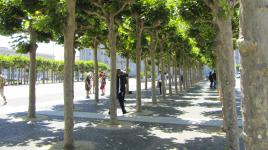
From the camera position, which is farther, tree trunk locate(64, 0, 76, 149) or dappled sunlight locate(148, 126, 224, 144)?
dappled sunlight locate(148, 126, 224, 144)

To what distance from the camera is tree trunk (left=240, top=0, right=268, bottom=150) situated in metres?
2.08

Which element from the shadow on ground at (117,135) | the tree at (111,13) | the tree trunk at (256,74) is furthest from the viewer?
the tree at (111,13)

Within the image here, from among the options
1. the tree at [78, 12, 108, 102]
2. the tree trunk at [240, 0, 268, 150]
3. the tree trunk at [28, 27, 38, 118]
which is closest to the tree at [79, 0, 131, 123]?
the tree at [78, 12, 108, 102]

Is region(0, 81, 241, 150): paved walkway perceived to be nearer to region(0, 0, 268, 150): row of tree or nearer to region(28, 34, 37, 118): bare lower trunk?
region(28, 34, 37, 118): bare lower trunk

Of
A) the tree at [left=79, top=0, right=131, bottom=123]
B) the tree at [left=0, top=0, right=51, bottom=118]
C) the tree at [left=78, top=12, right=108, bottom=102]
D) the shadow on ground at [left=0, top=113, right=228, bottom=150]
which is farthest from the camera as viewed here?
the tree at [left=78, top=12, right=108, bottom=102]

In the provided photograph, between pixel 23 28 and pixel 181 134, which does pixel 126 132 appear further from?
pixel 23 28

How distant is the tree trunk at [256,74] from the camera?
82.0 inches

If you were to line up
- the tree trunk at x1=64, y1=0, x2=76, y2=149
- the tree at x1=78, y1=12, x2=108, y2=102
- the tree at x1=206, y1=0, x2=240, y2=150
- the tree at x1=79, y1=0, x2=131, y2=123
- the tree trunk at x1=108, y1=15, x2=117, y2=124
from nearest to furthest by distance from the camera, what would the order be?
the tree at x1=206, y1=0, x2=240, y2=150
the tree trunk at x1=64, y1=0, x2=76, y2=149
the tree trunk at x1=108, y1=15, x2=117, y2=124
the tree at x1=79, y1=0, x2=131, y2=123
the tree at x1=78, y1=12, x2=108, y2=102

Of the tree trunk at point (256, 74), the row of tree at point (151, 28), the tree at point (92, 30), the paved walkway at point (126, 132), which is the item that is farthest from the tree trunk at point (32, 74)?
the tree trunk at point (256, 74)

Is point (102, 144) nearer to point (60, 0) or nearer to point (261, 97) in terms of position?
point (60, 0)

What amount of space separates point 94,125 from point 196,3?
5229mm

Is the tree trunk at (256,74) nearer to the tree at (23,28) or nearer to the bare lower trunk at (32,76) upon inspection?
the tree at (23,28)

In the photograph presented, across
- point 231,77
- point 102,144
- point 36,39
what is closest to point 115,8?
point 36,39

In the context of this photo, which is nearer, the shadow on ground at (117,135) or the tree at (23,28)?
the shadow on ground at (117,135)
